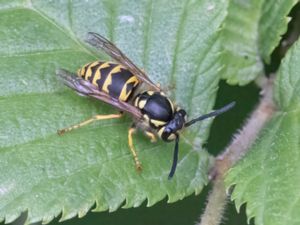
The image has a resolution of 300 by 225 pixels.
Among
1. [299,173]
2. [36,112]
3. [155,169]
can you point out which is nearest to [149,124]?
[155,169]

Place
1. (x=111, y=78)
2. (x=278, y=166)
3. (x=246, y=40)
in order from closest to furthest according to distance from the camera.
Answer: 1. (x=278, y=166)
2. (x=111, y=78)
3. (x=246, y=40)

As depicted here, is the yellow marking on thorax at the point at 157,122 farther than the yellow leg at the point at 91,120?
Yes

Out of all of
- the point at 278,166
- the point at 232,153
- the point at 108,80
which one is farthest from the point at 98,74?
the point at 278,166

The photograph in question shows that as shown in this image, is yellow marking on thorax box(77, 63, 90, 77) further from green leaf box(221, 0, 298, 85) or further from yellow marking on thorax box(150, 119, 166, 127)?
green leaf box(221, 0, 298, 85)

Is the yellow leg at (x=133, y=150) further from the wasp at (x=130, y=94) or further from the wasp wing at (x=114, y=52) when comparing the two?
the wasp wing at (x=114, y=52)

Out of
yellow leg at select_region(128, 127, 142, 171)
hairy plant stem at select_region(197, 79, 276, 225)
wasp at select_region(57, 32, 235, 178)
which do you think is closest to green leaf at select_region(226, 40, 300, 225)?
hairy plant stem at select_region(197, 79, 276, 225)

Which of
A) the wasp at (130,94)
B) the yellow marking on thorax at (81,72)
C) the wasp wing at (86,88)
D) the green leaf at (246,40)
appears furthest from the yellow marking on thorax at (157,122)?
the green leaf at (246,40)

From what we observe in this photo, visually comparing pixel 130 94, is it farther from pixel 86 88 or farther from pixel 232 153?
pixel 232 153
